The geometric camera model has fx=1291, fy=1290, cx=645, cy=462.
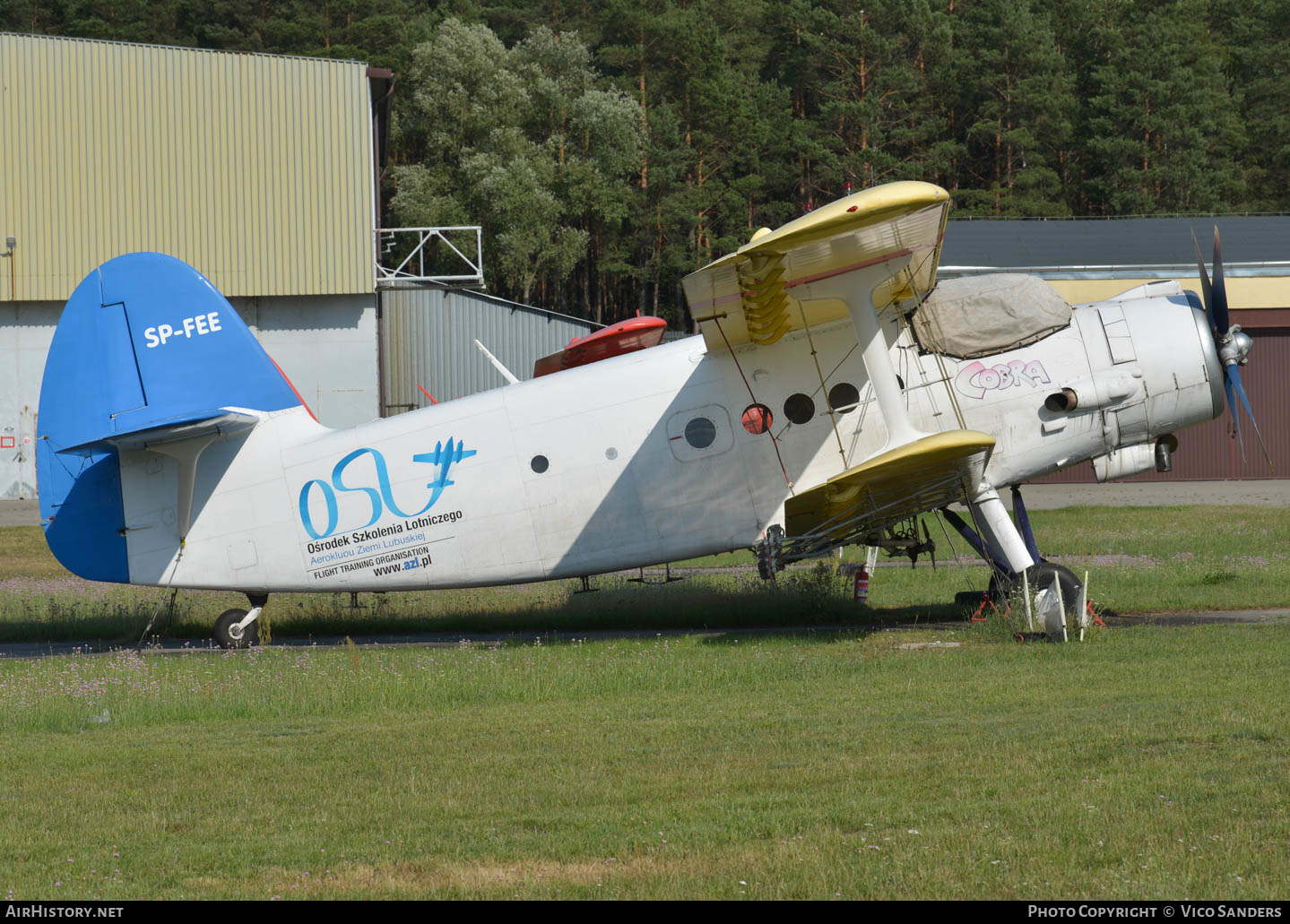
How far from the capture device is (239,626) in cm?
1367

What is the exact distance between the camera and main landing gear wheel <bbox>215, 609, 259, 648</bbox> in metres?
13.6

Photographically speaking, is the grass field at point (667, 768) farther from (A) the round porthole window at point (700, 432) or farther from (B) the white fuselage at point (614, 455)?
(A) the round porthole window at point (700, 432)

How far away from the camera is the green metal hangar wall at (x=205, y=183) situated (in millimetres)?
31938

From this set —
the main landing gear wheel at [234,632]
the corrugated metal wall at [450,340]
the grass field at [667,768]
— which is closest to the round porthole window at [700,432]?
the grass field at [667,768]

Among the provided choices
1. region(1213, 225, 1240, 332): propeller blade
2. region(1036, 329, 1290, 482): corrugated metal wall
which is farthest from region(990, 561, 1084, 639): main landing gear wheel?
region(1036, 329, 1290, 482): corrugated metal wall

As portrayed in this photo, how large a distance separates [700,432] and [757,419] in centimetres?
57

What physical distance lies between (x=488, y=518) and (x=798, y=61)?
7032 centimetres

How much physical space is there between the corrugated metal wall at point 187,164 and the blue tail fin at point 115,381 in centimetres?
1940

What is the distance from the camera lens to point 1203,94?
67875mm

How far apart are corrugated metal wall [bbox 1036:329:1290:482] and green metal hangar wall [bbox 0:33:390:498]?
19522 mm

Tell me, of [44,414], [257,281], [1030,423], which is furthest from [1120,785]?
[257,281]

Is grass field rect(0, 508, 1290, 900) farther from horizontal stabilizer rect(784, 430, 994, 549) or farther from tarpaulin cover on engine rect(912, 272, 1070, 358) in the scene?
tarpaulin cover on engine rect(912, 272, 1070, 358)

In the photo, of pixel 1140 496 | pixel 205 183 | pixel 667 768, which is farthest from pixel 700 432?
pixel 205 183

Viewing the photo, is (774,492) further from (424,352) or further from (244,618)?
(424,352)
